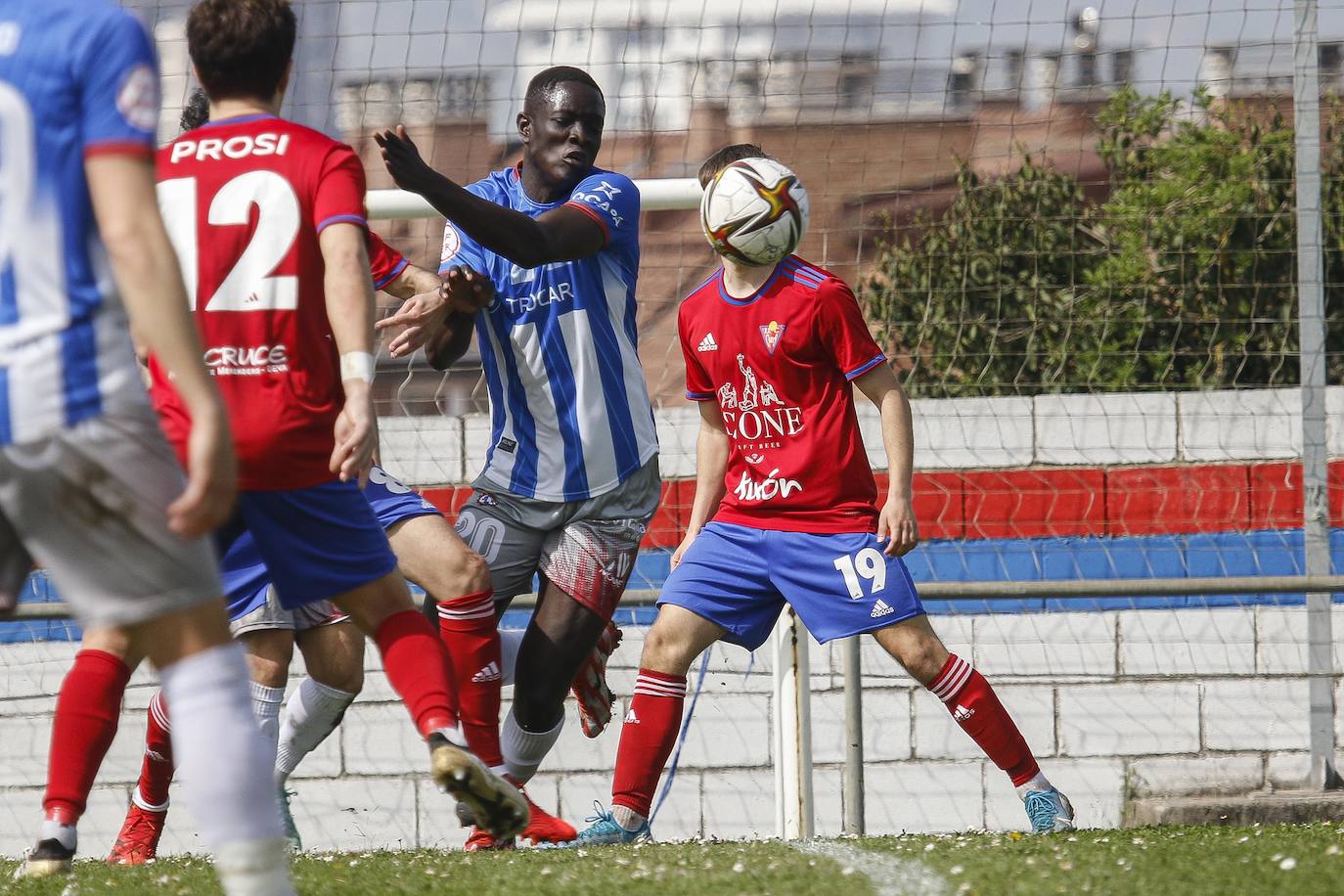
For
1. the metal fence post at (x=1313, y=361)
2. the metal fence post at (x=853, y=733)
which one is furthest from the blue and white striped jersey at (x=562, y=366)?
the metal fence post at (x=1313, y=361)

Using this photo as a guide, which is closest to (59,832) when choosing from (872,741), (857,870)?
(857,870)

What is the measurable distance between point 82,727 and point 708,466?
6.22 feet

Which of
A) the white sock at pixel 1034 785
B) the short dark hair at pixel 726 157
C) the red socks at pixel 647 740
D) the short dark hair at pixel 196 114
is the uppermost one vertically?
the short dark hair at pixel 196 114

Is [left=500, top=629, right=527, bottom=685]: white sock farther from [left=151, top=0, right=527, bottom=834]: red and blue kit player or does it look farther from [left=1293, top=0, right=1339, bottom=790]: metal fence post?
[left=1293, top=0, right=1339, bottom=790]: metal fence post

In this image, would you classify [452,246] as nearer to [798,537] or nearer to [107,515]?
[798,537]

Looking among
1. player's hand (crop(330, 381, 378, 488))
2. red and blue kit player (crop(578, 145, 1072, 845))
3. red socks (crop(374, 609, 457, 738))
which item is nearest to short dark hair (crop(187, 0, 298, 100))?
player's hand (crop(330, 381, 378, 488))

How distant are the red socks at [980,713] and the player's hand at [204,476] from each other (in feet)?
8.50

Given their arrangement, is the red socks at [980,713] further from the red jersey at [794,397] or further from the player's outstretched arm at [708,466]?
the player's outstretched arm at [708,466]

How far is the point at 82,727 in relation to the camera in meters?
3.88

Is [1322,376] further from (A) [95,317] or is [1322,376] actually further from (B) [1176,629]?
(A) [95,317]

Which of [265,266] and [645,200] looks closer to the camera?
[265,266]

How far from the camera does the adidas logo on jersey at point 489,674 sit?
432cm

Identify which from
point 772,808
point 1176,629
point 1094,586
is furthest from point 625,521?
point 1176,629

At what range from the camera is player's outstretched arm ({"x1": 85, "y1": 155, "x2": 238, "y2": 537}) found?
6.97ft
